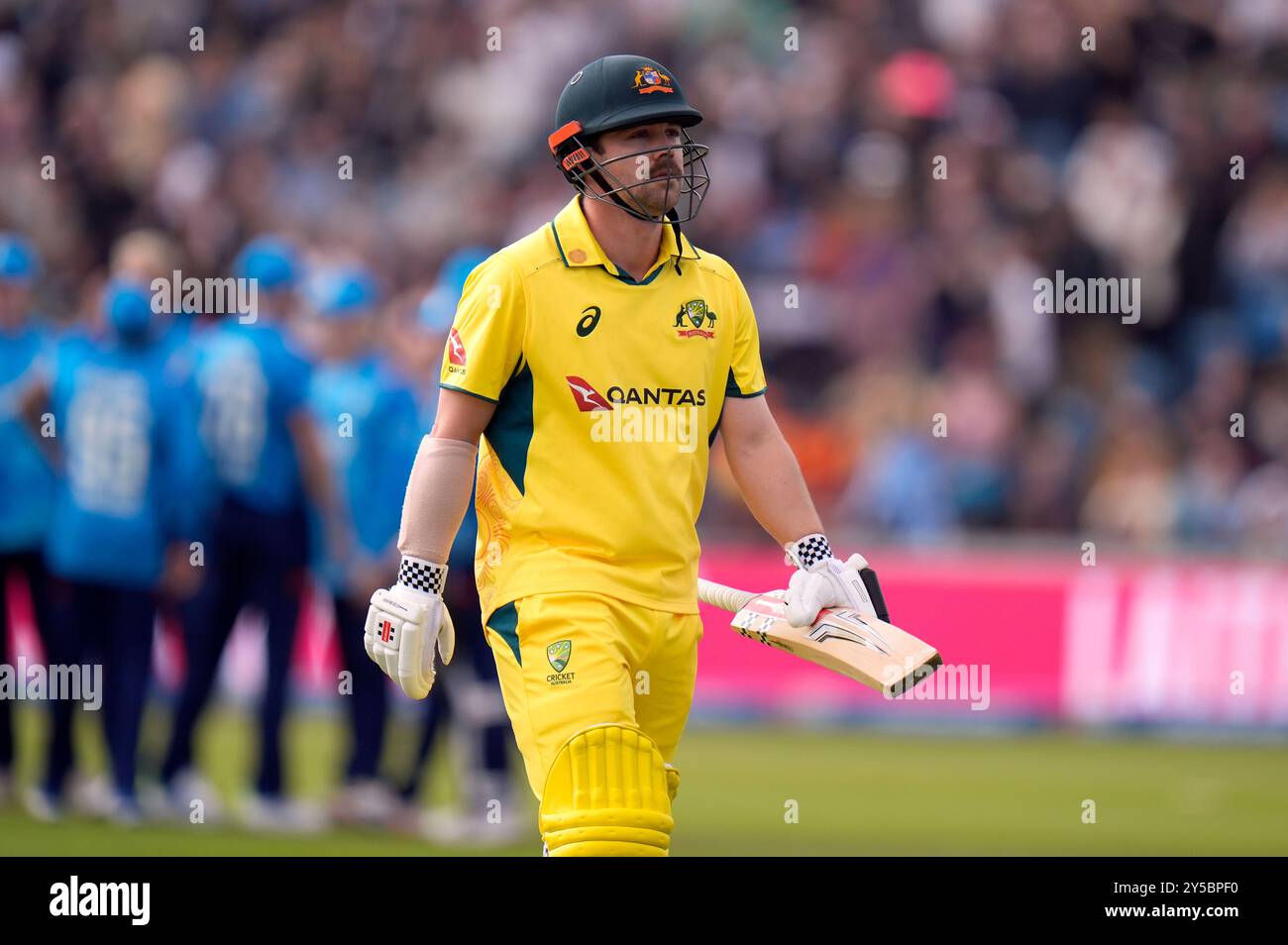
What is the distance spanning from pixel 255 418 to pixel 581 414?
5.57 m

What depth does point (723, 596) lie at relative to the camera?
6.86 meters

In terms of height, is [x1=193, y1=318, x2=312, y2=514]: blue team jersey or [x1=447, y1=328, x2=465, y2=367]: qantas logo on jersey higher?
[x1=193, y1=318, x2=312, y2=514]: blue team jersey

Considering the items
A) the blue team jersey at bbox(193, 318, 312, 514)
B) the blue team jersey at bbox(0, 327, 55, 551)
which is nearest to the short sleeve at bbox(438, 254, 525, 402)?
the blue team jersey at bbox(193, 318, 312, 514)

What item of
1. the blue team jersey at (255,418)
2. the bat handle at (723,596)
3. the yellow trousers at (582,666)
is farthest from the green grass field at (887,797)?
the yellow trousers at (582,666)

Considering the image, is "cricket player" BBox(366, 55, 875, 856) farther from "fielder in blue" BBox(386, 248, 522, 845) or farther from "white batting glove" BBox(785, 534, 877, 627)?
"fielder in blue" BBox(386, 248, 522, 845)

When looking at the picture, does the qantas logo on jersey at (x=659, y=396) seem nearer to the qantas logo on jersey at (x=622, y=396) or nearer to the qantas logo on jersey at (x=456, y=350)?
the qantas logo on jersey at (x=622, y=396)

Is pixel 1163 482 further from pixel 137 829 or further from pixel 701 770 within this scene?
pixel 137 829

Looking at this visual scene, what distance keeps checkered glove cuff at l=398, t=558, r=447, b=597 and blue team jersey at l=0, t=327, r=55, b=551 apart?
6.37m

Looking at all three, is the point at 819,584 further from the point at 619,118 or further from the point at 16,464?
the point at 16,464

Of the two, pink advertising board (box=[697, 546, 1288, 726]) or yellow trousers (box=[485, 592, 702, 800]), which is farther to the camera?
pink advertising board (box=[697, 546, 1288, 726])

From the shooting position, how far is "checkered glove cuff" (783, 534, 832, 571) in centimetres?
656

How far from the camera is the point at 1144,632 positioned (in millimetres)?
15352

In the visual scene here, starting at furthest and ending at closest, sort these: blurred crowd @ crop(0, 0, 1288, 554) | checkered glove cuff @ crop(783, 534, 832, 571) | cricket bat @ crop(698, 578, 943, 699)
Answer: blurred crowd @ crop(0, 0, 1288, 554) < checkered glove cuff @ crop(783, 534, 832, 571) < cricket bat @ crop(698, 578, 943, 699)

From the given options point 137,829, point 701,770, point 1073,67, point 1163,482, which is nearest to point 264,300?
point 137,829
